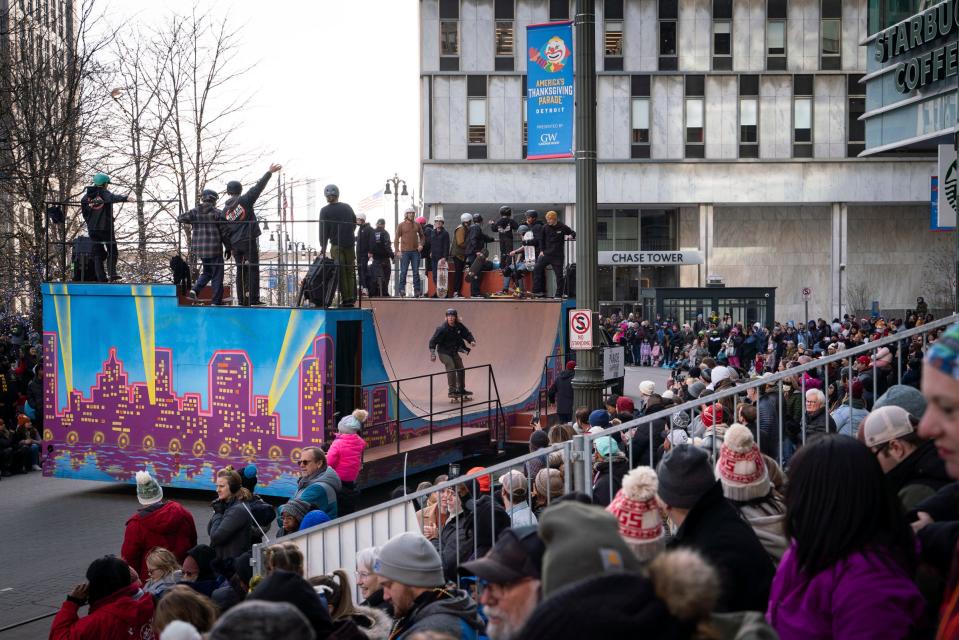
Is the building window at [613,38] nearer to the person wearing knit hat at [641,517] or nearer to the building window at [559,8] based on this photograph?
the building window at [559,8]

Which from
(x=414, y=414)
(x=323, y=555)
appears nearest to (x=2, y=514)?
(x=414, y=414)

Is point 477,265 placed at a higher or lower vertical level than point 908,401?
higher

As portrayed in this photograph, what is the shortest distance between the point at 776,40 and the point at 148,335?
4307cm

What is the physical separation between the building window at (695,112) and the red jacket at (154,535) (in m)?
45.3

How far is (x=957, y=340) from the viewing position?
9.12ft

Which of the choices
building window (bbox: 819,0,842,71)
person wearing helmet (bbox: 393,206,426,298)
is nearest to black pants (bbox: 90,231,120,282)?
person wearing helmet (bbox: 393,206,426,298)

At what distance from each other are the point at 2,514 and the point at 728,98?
1704 inches

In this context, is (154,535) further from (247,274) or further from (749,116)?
(749,116)

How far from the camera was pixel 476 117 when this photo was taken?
49781 millimetres

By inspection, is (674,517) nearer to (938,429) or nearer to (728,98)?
(938,429)

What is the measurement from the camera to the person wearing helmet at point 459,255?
22.9m

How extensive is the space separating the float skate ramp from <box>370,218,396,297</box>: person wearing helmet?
2.92ft

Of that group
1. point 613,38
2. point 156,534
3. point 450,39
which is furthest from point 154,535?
point 613,38

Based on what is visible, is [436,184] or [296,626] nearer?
[296,626]
